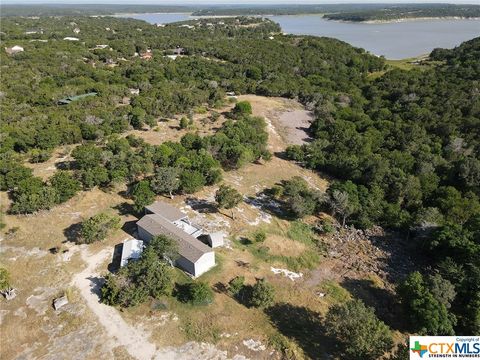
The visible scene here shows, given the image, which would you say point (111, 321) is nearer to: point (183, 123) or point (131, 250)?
point (131, 250)

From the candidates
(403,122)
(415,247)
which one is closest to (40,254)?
(415,247)

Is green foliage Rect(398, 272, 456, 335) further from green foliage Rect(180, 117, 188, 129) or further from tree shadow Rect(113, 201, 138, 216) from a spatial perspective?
green foliage Rect(180, 117, 188, 129)

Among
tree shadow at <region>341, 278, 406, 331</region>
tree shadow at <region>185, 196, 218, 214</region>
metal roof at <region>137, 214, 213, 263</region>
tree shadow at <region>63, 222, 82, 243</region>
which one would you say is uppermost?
metal roof at <region>137, 214, 213, 263</region>

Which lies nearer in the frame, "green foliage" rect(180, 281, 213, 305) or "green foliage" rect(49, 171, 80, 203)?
"green foliage" rect(180, 281, 213, 305)

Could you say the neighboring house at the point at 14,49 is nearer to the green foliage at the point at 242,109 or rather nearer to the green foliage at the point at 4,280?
the green foliage at the point at 242,109

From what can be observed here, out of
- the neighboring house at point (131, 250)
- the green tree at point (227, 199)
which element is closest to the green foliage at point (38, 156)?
the neighboring house at point (131, 250)

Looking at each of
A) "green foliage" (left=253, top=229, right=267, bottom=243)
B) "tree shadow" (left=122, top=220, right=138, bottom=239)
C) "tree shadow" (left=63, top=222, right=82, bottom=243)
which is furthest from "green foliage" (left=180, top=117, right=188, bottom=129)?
"green foliage" (left=253, top=229, right=267, bottom=243)

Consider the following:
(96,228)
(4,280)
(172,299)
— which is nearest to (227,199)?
(172,299)
